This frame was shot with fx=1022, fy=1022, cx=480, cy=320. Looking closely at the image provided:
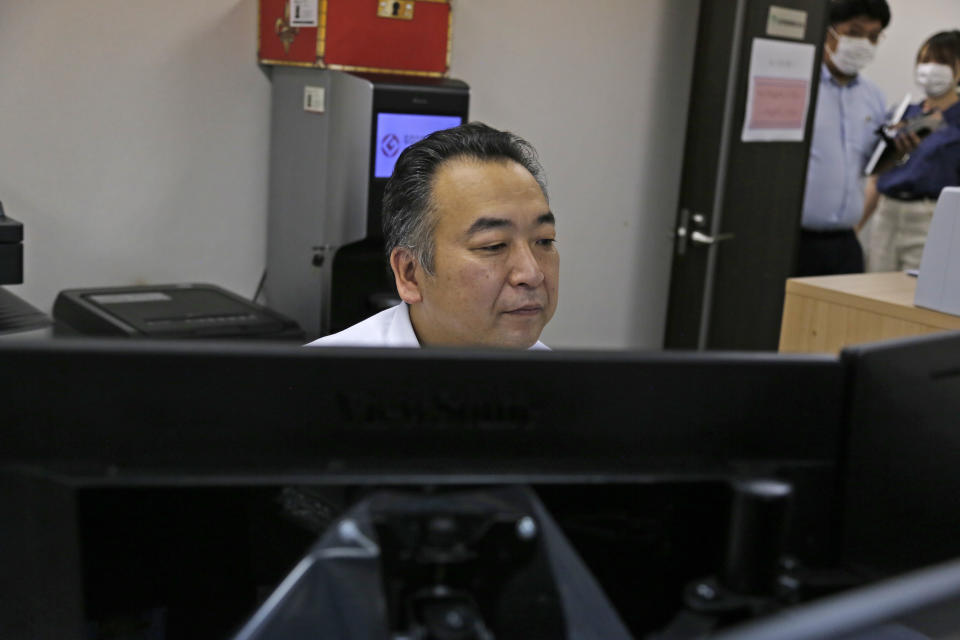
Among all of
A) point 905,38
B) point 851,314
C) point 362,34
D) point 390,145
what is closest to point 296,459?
point 851,314

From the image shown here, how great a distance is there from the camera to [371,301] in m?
2.77

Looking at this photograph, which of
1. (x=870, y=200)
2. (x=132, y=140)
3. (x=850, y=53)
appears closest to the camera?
(x=132, y=140)

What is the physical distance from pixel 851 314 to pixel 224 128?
6.04ft

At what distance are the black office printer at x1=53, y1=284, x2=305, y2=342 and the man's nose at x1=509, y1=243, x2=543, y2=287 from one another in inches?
38.8

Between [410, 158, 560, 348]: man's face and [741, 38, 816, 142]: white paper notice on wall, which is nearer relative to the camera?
[410, 158, 560, 348]: man's face

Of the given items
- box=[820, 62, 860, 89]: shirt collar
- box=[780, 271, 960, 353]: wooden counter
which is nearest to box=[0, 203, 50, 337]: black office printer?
box=[780, 271, 960, 353]: wooden counter

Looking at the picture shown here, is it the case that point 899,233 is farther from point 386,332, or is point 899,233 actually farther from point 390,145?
point 386,332

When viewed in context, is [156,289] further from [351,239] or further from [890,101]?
[890,101]

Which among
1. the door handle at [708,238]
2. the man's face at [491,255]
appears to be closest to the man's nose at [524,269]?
the man's face at [491,255]

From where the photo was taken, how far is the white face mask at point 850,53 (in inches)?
154

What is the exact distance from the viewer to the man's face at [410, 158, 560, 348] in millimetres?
1515

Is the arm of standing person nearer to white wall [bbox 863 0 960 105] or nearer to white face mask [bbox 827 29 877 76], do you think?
white wall [bbox 863 0 960 105]

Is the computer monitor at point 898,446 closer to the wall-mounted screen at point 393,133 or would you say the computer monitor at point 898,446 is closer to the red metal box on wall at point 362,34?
the wall-mounted screen at point 393,133

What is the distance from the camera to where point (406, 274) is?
63.1 inches
